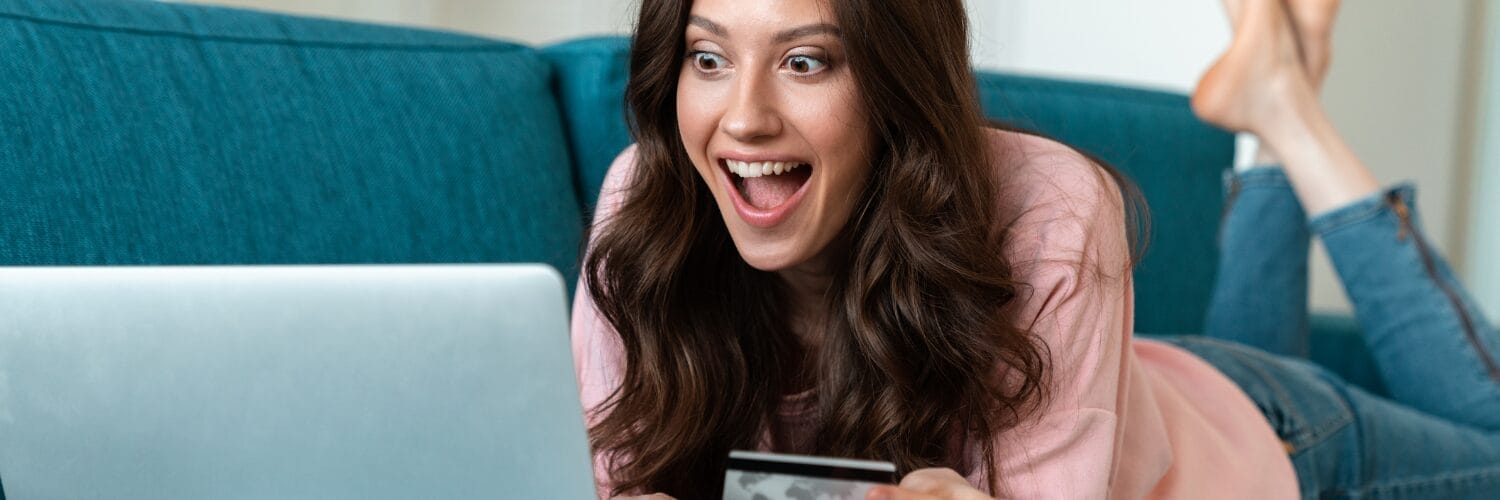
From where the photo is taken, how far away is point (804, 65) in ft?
3.68

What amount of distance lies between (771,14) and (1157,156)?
1242 mm

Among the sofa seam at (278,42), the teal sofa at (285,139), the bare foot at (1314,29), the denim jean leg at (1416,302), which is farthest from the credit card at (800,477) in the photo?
the bare foot at (1314,29)

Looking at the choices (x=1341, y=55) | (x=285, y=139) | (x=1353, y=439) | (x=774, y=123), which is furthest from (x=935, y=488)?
(x=1341, y=55)

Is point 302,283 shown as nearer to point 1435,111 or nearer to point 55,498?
point 55,498

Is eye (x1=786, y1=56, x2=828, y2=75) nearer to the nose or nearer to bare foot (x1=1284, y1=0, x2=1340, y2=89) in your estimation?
the nose

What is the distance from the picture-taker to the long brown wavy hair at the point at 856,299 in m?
1.14

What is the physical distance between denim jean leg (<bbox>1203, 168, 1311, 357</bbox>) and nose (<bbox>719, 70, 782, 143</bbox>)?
3.90ft

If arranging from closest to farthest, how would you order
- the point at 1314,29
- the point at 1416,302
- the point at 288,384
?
the point at 288,384, the point at 1416,302, the point at 1314,29

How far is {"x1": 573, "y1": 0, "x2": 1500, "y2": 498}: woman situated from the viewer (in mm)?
1122

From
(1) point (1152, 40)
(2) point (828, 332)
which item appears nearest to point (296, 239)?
(2) point (828, 332)

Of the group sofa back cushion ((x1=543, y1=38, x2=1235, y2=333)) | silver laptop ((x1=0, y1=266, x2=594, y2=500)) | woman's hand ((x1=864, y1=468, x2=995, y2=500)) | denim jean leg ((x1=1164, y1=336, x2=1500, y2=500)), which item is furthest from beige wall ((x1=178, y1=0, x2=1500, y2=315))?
silver laptop ((x1=0, y1=266, x2=594, y2=500))

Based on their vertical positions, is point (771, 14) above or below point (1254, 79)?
above

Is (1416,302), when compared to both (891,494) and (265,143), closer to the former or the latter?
(891,494)

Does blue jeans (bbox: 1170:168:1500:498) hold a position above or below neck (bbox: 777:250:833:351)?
below
